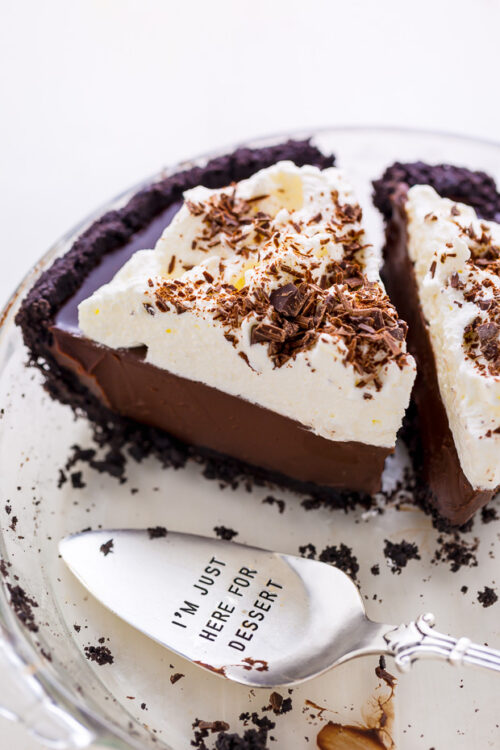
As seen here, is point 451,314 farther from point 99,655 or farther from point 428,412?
point 99,655

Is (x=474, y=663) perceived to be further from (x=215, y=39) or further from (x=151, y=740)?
(x=215, y=39)

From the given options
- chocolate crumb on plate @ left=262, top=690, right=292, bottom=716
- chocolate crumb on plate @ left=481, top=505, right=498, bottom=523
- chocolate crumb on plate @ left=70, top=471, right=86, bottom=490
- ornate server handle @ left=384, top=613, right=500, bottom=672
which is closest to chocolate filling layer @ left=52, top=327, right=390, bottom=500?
chocolate crumb on plate @ left=70, top=471, right=86, bottom=490

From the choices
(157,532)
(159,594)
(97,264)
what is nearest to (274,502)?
(157,532)

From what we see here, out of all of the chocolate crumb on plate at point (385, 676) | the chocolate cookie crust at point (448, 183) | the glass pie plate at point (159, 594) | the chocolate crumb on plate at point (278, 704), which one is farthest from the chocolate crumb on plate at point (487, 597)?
the chocolate cookie crust at point (448, 183)

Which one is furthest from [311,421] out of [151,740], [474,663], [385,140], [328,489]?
[385,140]

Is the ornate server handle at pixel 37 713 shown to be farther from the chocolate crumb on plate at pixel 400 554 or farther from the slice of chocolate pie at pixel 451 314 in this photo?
the slice of chocolate pie at pixel 451 314

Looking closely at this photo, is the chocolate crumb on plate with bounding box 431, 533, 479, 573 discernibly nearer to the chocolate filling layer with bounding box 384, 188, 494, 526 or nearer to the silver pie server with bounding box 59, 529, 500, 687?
the chocolate filling layer with bounding box 384, 188, 494, 526
